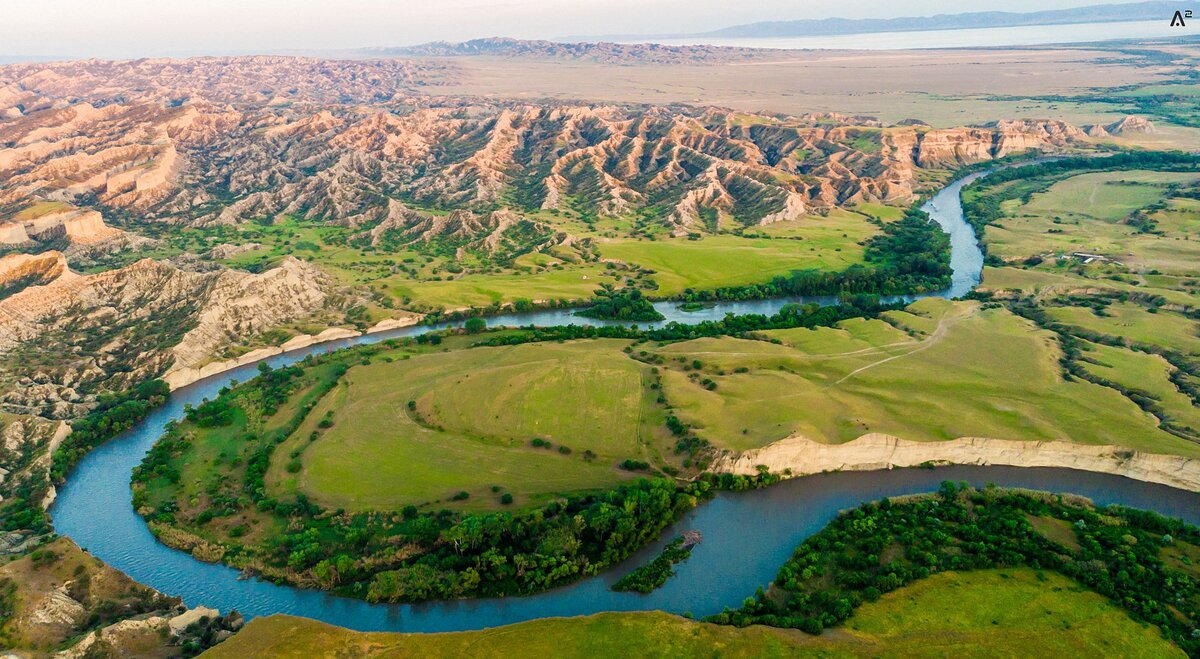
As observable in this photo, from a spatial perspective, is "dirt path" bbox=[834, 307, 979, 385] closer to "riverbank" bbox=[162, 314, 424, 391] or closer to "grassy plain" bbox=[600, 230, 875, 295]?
"grassy plain" bbox=[600, 230, 875, 295]

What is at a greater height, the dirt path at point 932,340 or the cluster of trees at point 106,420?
the dirt path at point 932,340

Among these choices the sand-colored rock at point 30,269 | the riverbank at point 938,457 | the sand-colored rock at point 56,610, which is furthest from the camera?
the sand-colored rock at point 30,269

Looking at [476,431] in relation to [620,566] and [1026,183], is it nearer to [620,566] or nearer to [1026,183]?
[620,566]

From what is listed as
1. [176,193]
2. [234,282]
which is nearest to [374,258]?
[234,282]

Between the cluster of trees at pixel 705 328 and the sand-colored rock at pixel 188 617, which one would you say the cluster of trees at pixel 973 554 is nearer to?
the sand-colored rock at pixel 188 617

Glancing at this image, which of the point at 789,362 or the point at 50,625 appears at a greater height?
the point at 789,362

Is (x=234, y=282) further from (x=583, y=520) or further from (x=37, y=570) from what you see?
(x=583, y=520)

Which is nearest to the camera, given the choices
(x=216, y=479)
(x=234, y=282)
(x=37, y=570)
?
(x=37, y=570)

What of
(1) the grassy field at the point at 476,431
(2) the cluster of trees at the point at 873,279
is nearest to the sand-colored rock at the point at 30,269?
(1) the grassy field at the point at 476,431
